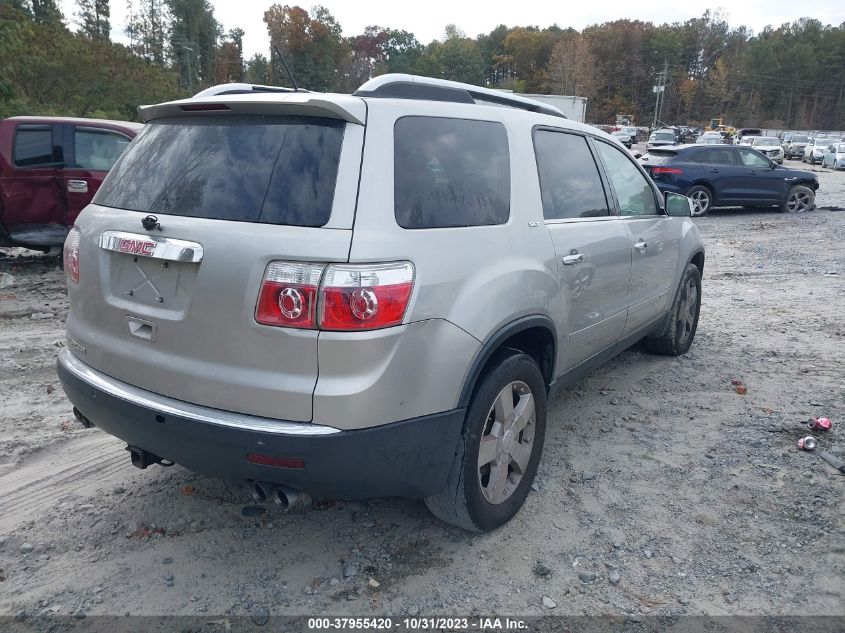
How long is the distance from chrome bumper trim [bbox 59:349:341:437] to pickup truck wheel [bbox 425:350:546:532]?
715mm

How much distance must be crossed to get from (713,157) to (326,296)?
15650 mm

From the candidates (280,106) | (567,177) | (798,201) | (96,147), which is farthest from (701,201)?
(280,106)

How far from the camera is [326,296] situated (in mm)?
2275

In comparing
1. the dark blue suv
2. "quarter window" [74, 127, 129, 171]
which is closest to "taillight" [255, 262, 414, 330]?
"quarter window" [74, 127, 129, 171]

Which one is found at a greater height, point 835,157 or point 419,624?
point 835,157

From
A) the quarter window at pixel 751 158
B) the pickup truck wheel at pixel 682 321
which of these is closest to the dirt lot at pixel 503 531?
the pickup truck wheel at pixel 682 321

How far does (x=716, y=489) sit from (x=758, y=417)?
3.96 ft

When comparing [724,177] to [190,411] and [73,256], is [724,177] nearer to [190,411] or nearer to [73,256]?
[73,256]

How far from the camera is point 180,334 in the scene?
249 cm

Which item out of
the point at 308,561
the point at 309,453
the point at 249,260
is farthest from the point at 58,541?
the point at 249,260

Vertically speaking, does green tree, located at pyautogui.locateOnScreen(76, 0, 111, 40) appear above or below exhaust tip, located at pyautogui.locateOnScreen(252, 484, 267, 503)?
above

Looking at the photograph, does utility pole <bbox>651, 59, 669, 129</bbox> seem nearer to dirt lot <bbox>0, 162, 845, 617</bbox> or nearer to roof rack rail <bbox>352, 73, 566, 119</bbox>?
dirt lot <bbox>0, 162, 845, 617</bbox>

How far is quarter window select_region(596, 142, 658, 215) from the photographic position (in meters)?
4.32

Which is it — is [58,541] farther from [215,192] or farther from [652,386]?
[652,386]
